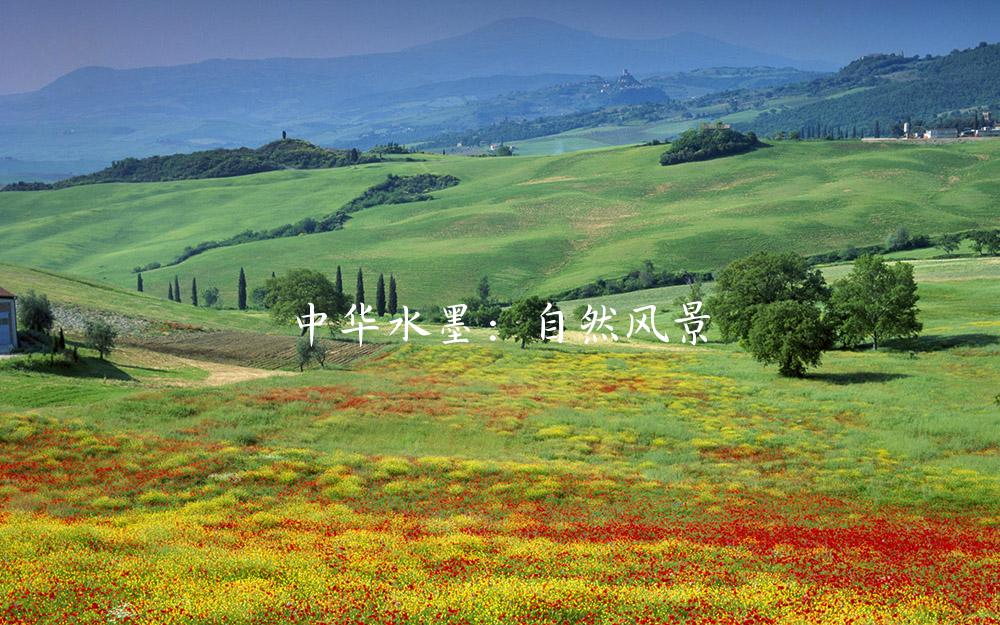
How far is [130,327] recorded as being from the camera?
105 m

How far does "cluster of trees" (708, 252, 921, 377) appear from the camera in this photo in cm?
8519

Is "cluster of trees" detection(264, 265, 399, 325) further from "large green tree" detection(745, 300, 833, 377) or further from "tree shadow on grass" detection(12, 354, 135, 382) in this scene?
"large green tree" detection(745, 300, 833, 377)

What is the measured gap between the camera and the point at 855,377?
8344cm

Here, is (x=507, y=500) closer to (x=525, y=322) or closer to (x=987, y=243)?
(x=525, y=322)

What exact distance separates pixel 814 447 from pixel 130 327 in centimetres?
7886

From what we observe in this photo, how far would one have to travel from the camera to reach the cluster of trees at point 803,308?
3354 inches

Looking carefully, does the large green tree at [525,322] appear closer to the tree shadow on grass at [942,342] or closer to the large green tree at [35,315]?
the tree shadow on grass at [942,342]

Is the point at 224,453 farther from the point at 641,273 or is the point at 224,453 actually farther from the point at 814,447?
the point at 641,273

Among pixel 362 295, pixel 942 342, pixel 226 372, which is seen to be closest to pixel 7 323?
pixel 226 372

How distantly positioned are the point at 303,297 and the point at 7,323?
151ft

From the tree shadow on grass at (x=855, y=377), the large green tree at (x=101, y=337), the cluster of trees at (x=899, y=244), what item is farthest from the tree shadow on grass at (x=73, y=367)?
the cluster of trees at (x=899, y=244)

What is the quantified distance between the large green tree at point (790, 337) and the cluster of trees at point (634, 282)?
95875 millimetres

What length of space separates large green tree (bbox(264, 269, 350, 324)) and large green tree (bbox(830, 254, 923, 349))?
62.9 meters

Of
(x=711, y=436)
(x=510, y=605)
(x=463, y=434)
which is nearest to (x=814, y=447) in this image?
(x=711, y=436)
